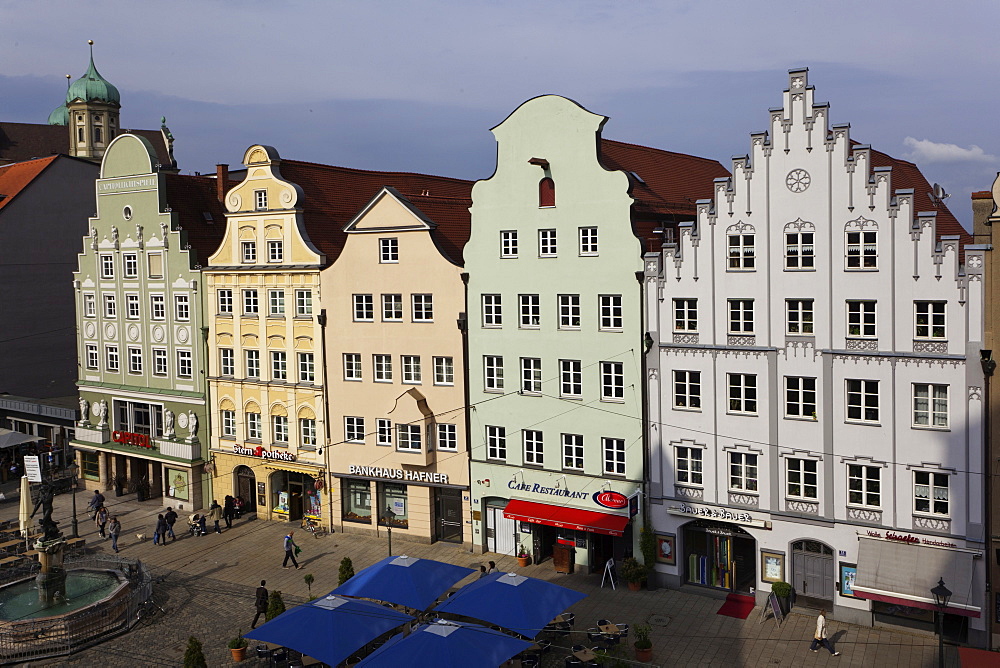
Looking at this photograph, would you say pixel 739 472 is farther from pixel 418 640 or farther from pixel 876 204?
pixel 418 640

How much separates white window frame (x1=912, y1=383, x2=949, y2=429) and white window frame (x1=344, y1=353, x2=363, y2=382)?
26075 mm

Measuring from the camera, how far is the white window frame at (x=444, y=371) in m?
44.9

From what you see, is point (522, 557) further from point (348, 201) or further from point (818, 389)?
point (348, 201)

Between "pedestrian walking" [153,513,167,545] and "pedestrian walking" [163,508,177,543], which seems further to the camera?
"pedestrian walking" [163,508,177,543]

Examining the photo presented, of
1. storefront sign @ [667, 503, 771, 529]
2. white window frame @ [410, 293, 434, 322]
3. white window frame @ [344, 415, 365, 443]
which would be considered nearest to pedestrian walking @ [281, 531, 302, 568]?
white window frame @ [344, 415, 365, 443]

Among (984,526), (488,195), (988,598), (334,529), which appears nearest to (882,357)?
(984,526)

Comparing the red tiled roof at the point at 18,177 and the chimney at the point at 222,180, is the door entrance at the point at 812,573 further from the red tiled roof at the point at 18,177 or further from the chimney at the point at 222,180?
the red tiled roof at the point at 18,177

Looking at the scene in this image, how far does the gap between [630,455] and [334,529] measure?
58.4ft

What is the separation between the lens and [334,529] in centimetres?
4912

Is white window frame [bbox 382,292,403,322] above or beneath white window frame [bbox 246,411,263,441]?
above

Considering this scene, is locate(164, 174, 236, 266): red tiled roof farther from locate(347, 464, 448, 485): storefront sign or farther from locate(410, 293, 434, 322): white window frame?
locate(347, 464, 448, 485): storefront sign

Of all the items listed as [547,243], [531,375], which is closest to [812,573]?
[531,375]

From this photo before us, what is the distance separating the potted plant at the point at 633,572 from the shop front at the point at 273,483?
17497 millimetres

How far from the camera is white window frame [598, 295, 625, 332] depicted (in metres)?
39.7
